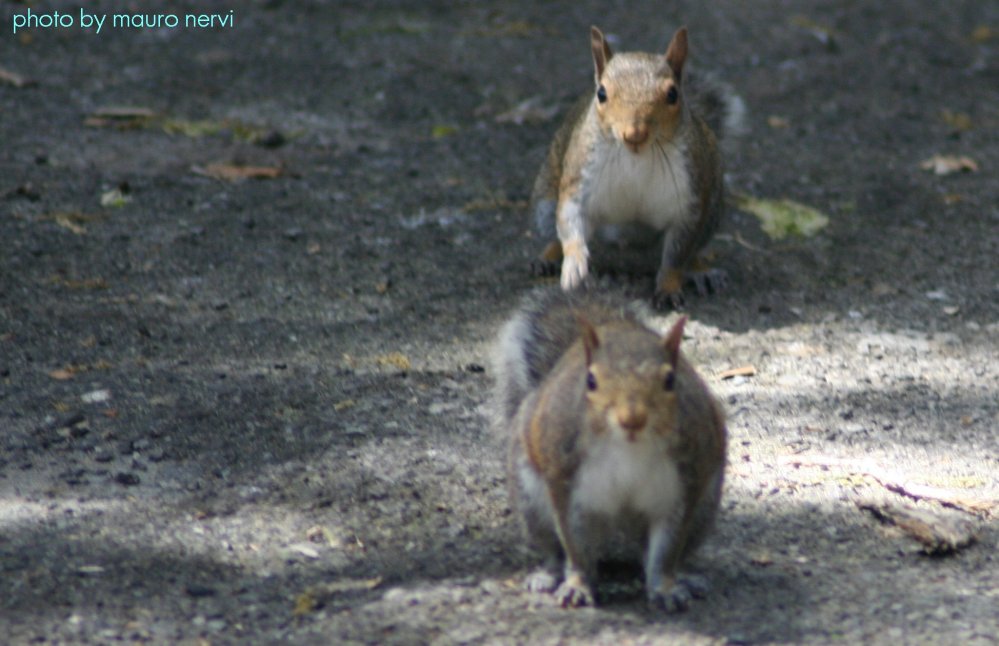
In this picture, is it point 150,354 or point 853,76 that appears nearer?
point 150,354

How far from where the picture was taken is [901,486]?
9.45 feet

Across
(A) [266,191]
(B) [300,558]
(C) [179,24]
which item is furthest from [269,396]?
(C) [179,24]

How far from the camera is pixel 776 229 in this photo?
4852mm

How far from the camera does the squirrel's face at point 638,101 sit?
3.90 meters

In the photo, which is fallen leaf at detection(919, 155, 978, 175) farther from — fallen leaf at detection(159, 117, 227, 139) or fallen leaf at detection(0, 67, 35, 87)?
fallen leaf at detection(0, 67, 35, 87)

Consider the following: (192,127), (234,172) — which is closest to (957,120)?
(234,172)

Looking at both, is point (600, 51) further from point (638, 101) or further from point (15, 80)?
point (15, 80)

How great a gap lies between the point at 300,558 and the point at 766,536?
0.89 meters

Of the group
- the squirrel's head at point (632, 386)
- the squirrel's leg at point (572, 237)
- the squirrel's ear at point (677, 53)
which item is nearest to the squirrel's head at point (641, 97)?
the squirrel's ear at point (677, 53)

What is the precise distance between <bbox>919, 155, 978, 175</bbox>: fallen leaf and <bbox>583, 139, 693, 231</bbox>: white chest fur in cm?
160

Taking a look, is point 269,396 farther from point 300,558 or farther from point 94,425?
point 300,558

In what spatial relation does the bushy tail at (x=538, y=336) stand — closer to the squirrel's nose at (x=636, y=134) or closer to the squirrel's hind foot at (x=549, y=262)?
the squirrel's nose at (x=636, y=134)

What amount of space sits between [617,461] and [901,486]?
0.96 m

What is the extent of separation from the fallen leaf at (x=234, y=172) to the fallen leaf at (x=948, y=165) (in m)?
2.48
